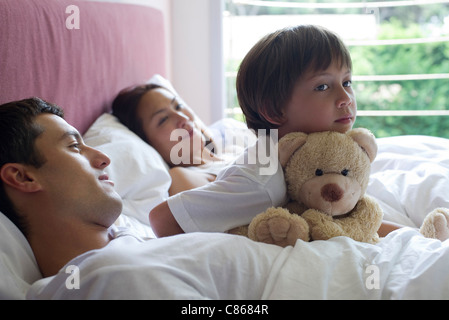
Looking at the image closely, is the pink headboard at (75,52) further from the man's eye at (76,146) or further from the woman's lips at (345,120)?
the woman's lips at (345,120)

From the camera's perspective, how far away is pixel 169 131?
6.31 feet

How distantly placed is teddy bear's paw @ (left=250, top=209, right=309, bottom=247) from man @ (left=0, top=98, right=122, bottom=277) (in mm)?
348

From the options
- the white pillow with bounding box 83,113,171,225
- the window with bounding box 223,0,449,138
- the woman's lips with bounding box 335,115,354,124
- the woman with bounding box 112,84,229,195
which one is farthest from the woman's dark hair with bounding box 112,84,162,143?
the window with bounding box 223,0,449,138

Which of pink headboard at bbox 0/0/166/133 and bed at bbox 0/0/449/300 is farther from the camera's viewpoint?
pink headboard at bbox 0/0/166/133

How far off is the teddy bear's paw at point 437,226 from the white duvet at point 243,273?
0.18 meters

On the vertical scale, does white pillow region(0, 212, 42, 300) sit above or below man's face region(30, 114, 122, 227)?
below

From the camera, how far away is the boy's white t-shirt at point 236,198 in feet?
3.58

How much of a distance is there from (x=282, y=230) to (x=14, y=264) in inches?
21.8

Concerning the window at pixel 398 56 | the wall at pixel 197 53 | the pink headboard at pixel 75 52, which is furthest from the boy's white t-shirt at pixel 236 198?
the window at pixel 398 56

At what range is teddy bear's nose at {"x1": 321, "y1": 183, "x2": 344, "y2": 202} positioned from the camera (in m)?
1.03

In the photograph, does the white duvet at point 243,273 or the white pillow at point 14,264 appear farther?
the white pillow at point 14,264

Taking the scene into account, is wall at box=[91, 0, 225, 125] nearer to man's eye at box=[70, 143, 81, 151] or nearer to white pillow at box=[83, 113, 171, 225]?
white pillow at box=[83, 113, 171, 225]

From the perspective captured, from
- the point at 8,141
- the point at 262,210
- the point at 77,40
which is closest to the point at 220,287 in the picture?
the point at 262,210
